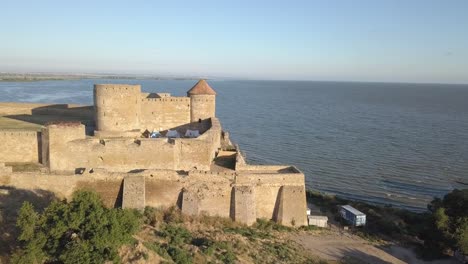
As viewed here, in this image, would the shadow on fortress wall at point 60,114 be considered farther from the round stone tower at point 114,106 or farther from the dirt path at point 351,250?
the dirt path at point 351,250

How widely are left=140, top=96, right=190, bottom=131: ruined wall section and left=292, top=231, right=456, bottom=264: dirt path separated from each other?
9.52 meters

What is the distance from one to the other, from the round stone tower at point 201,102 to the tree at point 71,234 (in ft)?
38.8

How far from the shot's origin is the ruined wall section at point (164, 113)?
22.1 m

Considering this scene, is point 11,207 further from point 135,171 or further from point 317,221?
point 317,221

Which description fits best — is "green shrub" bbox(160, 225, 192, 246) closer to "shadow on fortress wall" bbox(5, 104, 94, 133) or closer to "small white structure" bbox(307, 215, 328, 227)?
"small white structure" bbox(307, 215, 328, 227)

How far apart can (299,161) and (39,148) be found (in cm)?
2152

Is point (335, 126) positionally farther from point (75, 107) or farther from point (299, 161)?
point (75, 107)

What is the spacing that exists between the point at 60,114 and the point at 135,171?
475 inches

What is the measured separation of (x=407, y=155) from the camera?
37.0 m

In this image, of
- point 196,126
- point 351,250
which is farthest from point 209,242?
point 196,126

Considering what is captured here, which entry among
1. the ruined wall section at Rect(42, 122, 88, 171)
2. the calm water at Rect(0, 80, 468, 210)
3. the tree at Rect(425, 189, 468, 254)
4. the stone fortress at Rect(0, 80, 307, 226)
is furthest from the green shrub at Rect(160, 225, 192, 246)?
the calm water at Rect(0, 80, 468, 210)

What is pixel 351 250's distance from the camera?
17703 mm

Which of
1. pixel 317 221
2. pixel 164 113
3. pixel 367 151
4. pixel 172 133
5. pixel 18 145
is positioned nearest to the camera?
pixel 18 145

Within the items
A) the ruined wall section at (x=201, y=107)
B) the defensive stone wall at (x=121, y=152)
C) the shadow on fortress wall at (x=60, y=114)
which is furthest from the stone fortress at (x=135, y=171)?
the shadow on fortress wall at (x=60, y=114)
